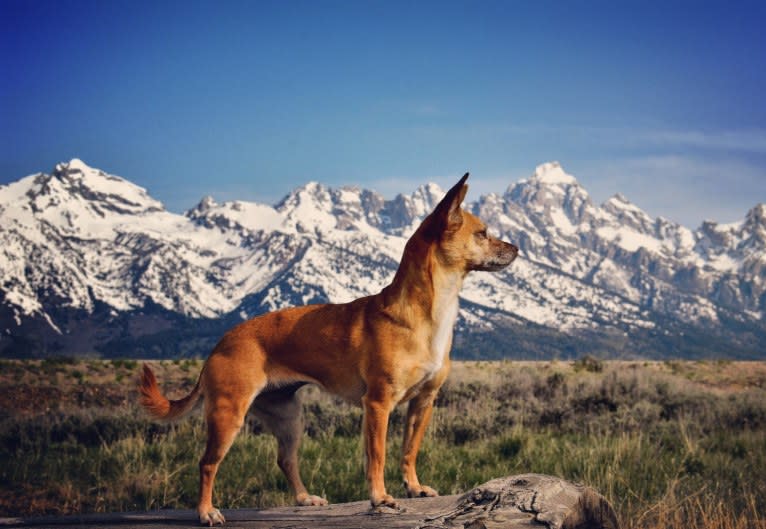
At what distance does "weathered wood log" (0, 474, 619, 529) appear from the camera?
484cm

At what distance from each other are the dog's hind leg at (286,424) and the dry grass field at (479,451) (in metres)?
2.03

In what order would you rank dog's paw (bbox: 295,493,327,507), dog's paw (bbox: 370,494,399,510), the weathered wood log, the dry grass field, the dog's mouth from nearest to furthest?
the weathered wood log, dog's paw (bbox: 370,494,399,510), the dog's mouth, dog's paw (bbox: 295,493,327,507), the dry grass field

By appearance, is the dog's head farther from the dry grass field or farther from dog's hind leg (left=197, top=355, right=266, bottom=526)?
the dry grass field

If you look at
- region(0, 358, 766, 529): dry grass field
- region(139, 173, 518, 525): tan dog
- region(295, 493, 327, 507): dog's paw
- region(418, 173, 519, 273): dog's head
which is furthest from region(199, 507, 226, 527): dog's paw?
region(0, 358, 766, 529): dry grass field

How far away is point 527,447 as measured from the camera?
11.9 m

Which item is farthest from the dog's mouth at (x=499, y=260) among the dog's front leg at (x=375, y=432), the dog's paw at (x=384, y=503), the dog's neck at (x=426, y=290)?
the dog's paw at (x=384, y=503)

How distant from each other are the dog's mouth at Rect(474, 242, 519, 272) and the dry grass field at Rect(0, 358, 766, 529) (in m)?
2.85

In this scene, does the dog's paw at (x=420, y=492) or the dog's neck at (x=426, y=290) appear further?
the dog's paw at (x=420, y=492)

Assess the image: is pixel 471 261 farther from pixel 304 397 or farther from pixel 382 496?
pixel 304 397

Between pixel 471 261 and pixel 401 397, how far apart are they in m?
1.26

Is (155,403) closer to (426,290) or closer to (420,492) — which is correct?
(420,492)

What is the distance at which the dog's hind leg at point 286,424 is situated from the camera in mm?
7094

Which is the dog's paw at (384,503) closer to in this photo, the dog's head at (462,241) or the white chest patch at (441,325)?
the white chest patch at (441,325)

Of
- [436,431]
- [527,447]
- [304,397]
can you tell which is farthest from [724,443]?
→ [304,397]
